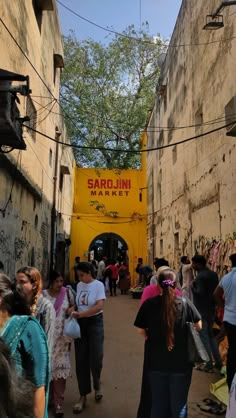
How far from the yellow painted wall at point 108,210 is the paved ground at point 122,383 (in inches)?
642

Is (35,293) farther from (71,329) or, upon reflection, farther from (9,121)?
(9,121)

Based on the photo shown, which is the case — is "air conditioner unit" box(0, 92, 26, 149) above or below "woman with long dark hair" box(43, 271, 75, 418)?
above

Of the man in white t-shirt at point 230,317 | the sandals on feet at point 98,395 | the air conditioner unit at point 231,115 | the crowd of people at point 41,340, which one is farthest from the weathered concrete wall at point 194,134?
the sandals on feet at point 98,395

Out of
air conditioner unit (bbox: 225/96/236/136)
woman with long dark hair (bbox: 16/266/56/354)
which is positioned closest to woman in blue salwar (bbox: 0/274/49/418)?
woman with long dark hair (bbox: 16/266/56/354)

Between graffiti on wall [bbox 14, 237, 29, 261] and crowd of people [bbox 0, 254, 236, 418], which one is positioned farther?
graffiti on wall [bbox 14, 237, 29, 261]

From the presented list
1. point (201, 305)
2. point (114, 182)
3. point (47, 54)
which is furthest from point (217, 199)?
point (114, 182)

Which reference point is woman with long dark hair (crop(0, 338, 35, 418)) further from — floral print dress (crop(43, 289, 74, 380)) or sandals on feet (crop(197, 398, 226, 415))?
sandals on feet (crop(197, 398, 226, 415))

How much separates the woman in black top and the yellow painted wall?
73.0 ft

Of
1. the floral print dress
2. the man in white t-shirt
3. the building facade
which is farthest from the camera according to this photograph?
the building facade

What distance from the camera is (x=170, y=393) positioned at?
11.1 ft

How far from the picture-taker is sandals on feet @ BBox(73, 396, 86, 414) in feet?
15.1

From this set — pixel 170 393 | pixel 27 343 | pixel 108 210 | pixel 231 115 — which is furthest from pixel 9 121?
pixel 108 210

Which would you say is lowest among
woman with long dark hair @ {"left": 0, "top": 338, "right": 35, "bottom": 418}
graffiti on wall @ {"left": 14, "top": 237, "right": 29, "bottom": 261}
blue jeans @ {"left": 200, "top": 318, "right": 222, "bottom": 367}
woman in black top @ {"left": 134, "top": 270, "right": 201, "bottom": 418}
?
blue jeans @ {"left": 200, "top": 318, "right": 222, "bottom": 367}

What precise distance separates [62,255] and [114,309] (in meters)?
6.90
